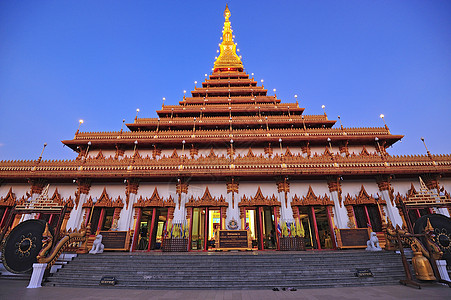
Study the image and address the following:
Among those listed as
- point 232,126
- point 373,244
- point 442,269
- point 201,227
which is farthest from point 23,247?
point 373,244

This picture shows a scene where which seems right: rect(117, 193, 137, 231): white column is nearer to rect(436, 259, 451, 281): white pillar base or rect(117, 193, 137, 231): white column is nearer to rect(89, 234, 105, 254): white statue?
rect(89, 234, 105, 254): white statue

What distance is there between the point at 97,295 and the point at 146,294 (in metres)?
1.74

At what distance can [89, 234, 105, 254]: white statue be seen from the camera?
523 inches

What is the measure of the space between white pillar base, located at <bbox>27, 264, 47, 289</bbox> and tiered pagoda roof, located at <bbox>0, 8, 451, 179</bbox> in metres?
7.93

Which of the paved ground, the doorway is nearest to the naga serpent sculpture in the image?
the paved ground

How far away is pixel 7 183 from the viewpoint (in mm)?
18000

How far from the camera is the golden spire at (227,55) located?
110 feet

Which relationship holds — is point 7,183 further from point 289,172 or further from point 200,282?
point 289,172

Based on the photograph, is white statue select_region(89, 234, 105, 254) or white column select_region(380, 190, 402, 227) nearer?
white statue select_region(89, 234, 105, 254)

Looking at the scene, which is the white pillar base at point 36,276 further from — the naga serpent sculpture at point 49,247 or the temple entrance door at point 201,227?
the temple entrance door at point 201,227

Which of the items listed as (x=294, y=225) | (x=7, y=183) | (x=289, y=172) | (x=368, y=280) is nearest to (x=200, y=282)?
(x=368, y=280)

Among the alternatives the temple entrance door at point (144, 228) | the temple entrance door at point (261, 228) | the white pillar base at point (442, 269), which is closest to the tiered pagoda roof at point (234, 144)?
the temple entrance door at point (144, 228)

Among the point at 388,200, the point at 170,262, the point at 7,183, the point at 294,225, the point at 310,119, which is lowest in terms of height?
the point at 170,262

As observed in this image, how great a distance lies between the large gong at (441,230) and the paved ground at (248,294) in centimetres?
250
